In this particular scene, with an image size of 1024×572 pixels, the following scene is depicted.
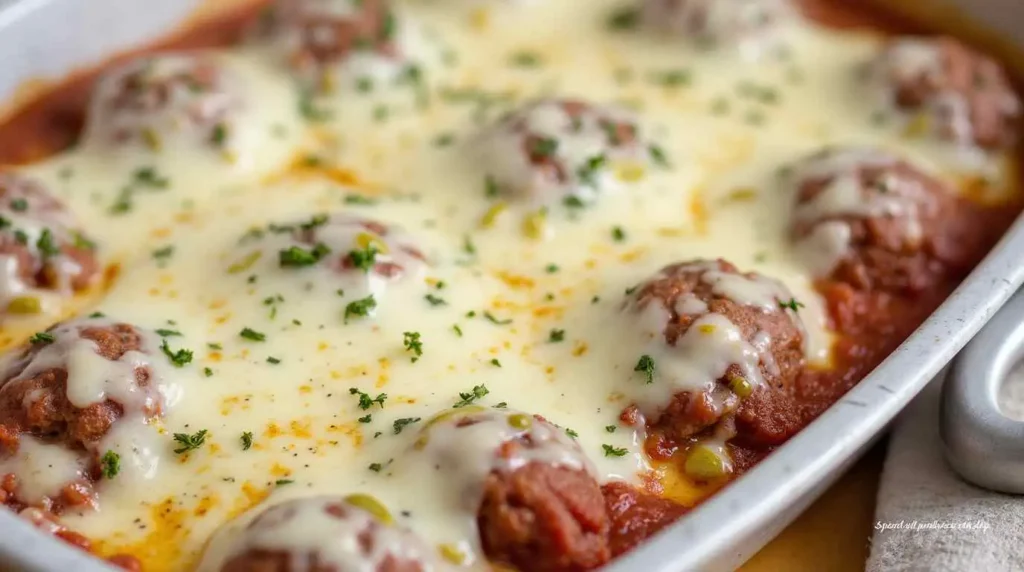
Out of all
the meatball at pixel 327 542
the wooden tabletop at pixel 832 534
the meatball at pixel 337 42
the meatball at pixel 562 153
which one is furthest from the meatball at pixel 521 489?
the meatball at pixel 337 42

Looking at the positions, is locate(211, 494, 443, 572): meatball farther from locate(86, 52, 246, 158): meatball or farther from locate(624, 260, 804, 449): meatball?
locate(86, 52, 246, 158): meatball

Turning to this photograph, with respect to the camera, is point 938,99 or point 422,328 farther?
point 938,99

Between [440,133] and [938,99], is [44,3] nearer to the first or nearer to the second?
[440,133]

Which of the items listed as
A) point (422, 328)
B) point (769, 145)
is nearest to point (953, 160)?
point (769, 145)

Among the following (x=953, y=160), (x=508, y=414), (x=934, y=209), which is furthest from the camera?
(x=953, y=160)

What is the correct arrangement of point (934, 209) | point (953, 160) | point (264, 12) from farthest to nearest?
1. point (264, 12)
2. point (953, 160)
3. point (934, 209)

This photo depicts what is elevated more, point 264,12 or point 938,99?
point 264,12

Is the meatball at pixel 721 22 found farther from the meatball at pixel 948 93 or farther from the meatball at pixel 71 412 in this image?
the meatball at pixel 71 412

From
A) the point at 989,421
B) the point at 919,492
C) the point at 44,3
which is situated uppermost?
the point at 44,3
